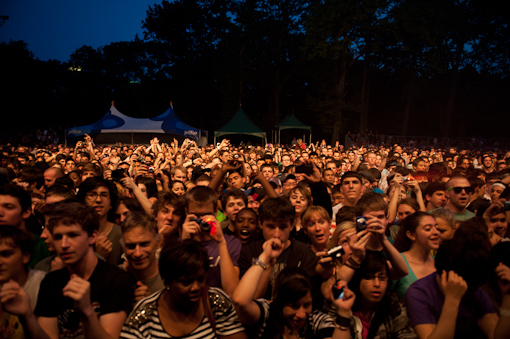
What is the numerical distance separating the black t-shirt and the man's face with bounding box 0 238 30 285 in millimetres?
199

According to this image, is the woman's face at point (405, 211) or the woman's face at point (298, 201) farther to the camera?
the woman's face at point (298, 201)

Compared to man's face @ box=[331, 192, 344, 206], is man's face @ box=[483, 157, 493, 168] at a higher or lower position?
→ higher

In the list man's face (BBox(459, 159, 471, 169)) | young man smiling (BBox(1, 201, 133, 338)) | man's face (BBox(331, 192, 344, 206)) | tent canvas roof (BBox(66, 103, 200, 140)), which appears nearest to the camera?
young man smiling (BBox(1, 201, 133, 338))

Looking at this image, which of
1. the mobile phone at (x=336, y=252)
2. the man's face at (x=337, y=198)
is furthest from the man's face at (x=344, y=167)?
the mobile phone at (x=336, y=252)

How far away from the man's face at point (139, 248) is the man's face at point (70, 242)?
0.32m

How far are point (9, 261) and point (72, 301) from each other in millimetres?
503

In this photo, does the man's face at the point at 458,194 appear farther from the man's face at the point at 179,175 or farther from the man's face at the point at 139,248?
the man's face at the point at 179,175

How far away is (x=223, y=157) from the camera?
1020 centimetres

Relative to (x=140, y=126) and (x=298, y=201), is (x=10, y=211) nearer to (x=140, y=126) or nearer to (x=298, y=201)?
(x=298, y=201)

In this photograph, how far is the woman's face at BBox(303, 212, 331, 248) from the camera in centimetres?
366

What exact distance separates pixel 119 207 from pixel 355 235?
3.07 meters

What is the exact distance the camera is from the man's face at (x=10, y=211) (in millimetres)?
3432

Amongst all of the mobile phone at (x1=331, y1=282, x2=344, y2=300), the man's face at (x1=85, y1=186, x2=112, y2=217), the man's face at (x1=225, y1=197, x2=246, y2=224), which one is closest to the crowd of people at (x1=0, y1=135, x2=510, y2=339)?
the mobile phone at (x1=331, y1=282, x2=344, y2=300)

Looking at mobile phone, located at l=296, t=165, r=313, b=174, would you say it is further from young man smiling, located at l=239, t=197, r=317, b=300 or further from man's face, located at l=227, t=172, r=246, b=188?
young man smiling, located at l=239, t=197, r=317, b=300
